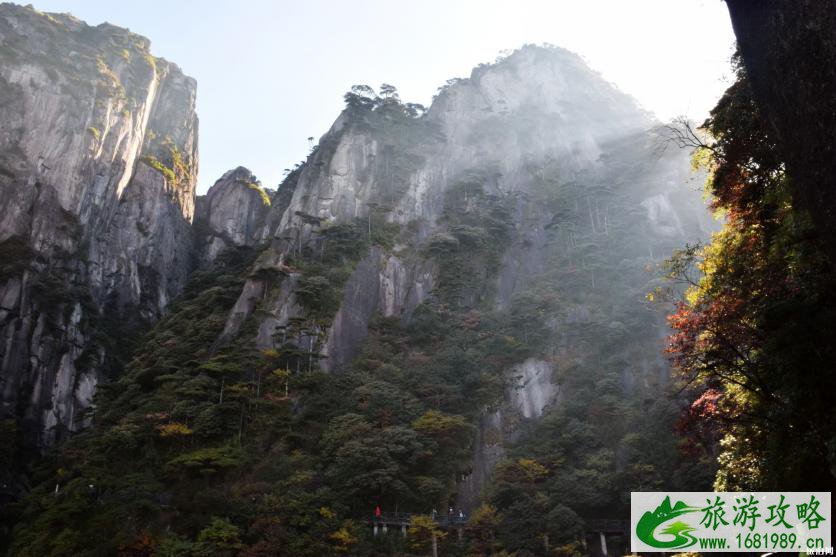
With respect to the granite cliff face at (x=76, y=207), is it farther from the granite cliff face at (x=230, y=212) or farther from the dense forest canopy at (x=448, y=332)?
the granite cliff face at (x=230, y=212)

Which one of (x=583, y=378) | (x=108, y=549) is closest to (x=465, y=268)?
(x=583, y=378)

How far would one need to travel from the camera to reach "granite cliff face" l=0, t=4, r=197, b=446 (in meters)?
39.9

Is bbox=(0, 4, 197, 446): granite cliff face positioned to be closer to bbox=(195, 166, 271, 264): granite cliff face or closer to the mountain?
the mountain

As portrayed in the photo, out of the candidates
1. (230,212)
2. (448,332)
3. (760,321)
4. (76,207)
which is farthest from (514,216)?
(760,321)

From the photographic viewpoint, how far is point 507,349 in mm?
35188

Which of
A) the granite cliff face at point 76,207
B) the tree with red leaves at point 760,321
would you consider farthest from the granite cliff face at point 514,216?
the tree with red leaves at point 760,321

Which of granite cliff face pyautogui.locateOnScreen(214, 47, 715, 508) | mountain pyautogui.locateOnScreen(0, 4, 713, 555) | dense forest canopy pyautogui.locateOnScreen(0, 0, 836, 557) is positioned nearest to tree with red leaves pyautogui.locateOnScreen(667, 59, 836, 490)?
dense forest canopy pyautogui.locateOnScreen(0, 0, 836, 557)

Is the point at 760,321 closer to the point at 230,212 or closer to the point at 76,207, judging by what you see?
the point at 76,207

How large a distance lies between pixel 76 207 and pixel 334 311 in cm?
2770

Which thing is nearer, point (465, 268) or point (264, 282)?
point (264, 282)

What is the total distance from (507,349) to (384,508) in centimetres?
1443

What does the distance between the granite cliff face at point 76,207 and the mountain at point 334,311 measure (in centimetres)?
21

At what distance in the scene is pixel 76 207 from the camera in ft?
155

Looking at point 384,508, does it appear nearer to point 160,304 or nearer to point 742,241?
point 742,241
